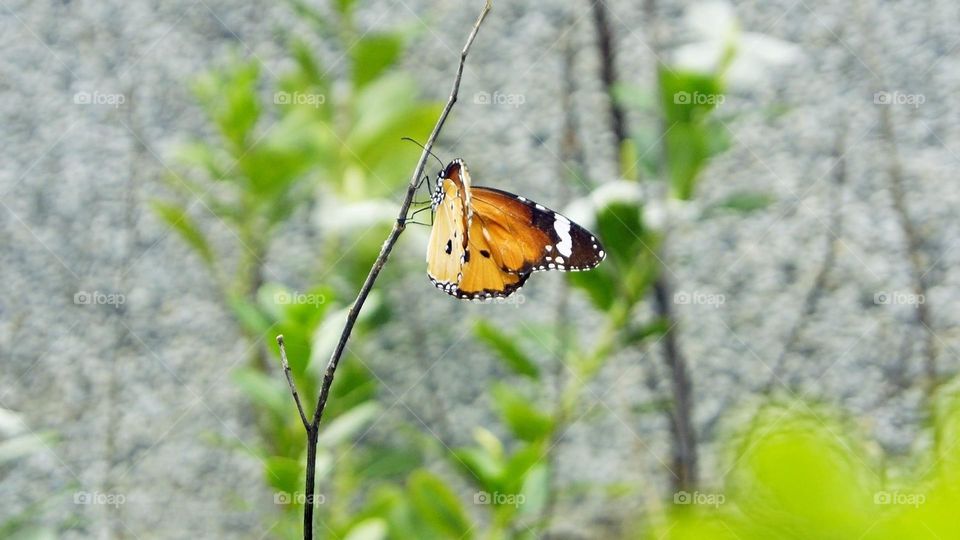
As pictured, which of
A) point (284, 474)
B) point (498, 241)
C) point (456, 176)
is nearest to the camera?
point (456, 176)

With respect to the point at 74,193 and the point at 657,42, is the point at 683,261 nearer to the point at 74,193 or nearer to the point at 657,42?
the point at 657,42

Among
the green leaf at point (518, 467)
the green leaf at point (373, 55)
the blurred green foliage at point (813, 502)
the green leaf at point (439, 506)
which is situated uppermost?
the green leaf at point (373, 55)

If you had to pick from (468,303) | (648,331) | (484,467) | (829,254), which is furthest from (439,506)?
(829,254)

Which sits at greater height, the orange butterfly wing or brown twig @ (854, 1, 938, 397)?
brown twig @ (854, 1, 938, 397)

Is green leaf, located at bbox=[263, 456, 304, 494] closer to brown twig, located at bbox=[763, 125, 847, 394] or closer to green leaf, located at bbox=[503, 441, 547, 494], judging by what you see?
green leaf, located at bbox=[503, 441, 547, 494]

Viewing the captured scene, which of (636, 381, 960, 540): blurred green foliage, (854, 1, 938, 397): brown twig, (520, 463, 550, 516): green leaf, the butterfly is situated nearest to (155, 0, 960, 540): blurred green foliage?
(520, 463, 550, 516): green leaf

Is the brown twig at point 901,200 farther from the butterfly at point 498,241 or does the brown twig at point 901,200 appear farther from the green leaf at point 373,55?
the butterfly at point 498,241

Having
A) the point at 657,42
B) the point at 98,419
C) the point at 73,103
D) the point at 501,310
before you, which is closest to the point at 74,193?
the point at 73,103

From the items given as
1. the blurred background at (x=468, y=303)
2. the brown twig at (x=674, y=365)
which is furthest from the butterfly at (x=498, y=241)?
the blurred background at (x=468, y=303)

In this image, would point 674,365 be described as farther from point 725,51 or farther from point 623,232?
point 725,51

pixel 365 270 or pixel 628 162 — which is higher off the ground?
pixel 628 162
